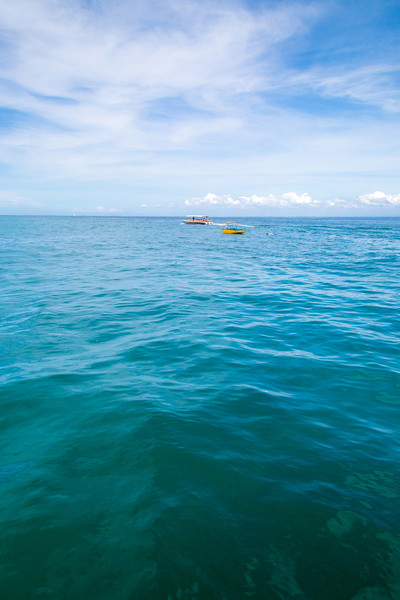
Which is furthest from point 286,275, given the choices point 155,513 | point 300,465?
point 155,513

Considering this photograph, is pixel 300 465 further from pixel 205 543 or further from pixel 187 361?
pixel 187 361

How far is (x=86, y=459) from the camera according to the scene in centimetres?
581

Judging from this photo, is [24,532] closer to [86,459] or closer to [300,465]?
[86,459]

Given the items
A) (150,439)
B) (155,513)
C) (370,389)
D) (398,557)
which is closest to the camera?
(398,557)

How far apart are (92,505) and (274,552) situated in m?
2.60

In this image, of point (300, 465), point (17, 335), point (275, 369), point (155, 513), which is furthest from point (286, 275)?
point (155, 513)

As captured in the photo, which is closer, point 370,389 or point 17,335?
point 370,389

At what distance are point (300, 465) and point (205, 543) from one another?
219 cm

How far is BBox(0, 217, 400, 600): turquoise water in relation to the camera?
397 cm

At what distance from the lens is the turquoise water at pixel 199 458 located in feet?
13.0

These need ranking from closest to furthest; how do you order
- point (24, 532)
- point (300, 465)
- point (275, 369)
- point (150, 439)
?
point (24, 532) < point (300, 465) < point (150, 439) < point (275, 369)

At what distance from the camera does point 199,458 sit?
Result: 5.82 m

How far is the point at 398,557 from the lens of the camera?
163 inches

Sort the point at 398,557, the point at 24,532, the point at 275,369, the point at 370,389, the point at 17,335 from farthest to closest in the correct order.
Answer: the point at 17,335 → the point at 275,369 → the point at 370,389 → the point at 24,532 → the point at 398,557
